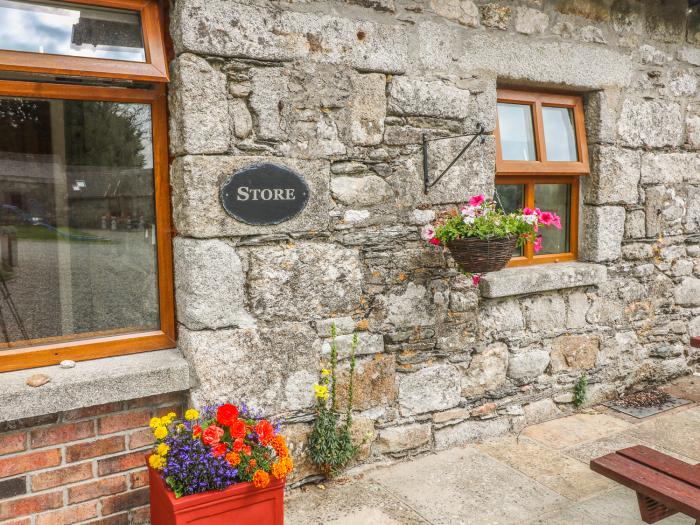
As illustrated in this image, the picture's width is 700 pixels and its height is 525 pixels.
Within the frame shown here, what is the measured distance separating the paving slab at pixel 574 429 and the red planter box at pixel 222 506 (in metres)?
1.88

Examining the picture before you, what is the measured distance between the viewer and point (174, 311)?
2721 millimetres

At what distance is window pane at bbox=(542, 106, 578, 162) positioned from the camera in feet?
12.4

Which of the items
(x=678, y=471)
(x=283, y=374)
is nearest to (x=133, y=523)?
(x=283, y=374)

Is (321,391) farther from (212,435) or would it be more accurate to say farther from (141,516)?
(141,516)

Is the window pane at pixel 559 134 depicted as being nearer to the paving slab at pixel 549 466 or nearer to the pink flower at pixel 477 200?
the pink flower at pixel 477 200

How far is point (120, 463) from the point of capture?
2545 millimetres

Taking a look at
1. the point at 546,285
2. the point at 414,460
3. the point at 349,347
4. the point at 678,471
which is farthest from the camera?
the point at 546,285

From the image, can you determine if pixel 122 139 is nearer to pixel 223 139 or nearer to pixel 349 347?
pixel 223 139

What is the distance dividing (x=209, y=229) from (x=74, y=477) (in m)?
1.21

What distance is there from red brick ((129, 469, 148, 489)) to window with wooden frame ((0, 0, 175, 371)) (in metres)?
0.56

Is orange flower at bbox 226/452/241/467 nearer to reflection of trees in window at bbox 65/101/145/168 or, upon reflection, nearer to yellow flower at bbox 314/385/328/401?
yellow flower at bbox 314/385/328/401

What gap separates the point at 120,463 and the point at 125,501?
0.18m

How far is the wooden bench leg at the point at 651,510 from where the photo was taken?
235cm

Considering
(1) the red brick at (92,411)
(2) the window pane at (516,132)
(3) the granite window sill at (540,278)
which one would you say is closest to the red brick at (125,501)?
(1) the red brick at (92,411)
